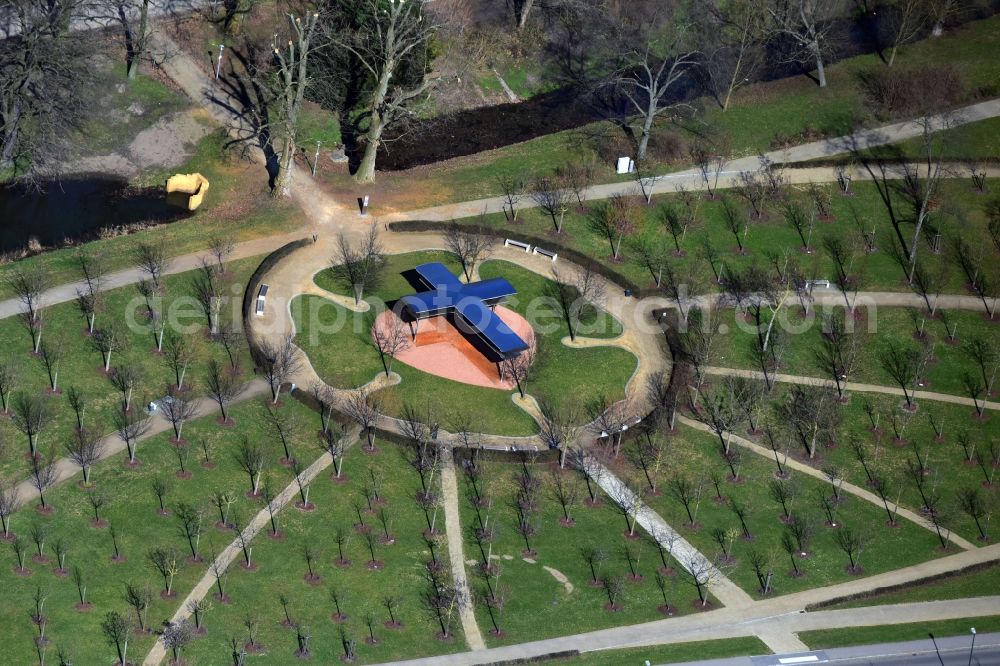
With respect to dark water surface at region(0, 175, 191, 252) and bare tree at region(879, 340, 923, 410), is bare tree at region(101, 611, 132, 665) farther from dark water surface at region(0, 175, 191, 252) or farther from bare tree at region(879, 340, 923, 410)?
bare tree at region(879, 340, 923, 410)

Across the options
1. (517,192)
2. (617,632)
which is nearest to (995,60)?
(517,192)

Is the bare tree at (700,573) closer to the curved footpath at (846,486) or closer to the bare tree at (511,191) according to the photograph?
the curved footpath at (846,486)

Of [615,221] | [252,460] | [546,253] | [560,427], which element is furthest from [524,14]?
[252,460]

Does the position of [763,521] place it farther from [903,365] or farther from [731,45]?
[731,45]

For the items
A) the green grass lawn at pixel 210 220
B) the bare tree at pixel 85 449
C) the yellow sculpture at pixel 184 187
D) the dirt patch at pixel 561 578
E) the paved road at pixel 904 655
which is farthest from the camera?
the yellow sculpture at pixel 184 187

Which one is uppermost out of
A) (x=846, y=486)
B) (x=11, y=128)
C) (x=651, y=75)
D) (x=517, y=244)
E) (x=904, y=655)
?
(x=11, y=128)

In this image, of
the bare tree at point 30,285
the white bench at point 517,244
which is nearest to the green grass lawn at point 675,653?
the white bench at point 517,244

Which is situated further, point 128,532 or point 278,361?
point 278,361

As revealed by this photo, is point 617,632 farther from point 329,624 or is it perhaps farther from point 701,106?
point 701,106
